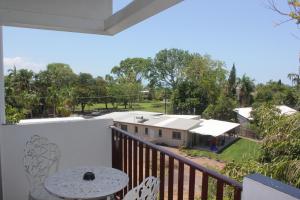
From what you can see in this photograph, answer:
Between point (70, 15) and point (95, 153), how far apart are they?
1658 millimetres

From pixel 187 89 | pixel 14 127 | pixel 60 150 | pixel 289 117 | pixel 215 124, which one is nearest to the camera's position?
pixel 14 127

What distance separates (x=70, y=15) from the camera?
2.97m

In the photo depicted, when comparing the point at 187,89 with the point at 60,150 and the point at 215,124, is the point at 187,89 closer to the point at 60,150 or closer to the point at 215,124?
the point at 215,124

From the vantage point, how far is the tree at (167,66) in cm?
3719

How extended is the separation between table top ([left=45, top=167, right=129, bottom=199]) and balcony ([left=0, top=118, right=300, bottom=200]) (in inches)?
11.6

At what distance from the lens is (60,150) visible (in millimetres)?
3016

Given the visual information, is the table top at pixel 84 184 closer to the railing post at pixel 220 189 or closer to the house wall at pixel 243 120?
the railing post at pixel 220 189

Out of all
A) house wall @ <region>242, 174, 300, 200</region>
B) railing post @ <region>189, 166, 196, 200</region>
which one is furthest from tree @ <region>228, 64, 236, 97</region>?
house wall @ <region>242, 174, 300, 200</region>

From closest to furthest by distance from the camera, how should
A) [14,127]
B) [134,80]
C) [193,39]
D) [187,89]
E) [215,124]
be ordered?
[14,127] → [215,124] → [187,89] → [134,80] → [193,39]

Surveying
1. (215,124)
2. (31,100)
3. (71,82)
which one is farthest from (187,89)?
(31,100)

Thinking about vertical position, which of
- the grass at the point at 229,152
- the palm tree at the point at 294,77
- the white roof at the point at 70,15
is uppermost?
the white roof at the point at 70,15

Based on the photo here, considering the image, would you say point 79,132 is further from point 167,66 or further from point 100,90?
point 167,66

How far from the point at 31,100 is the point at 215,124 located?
47.5ft

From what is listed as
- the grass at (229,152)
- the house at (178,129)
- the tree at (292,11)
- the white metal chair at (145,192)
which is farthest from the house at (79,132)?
the house at (178,129)
